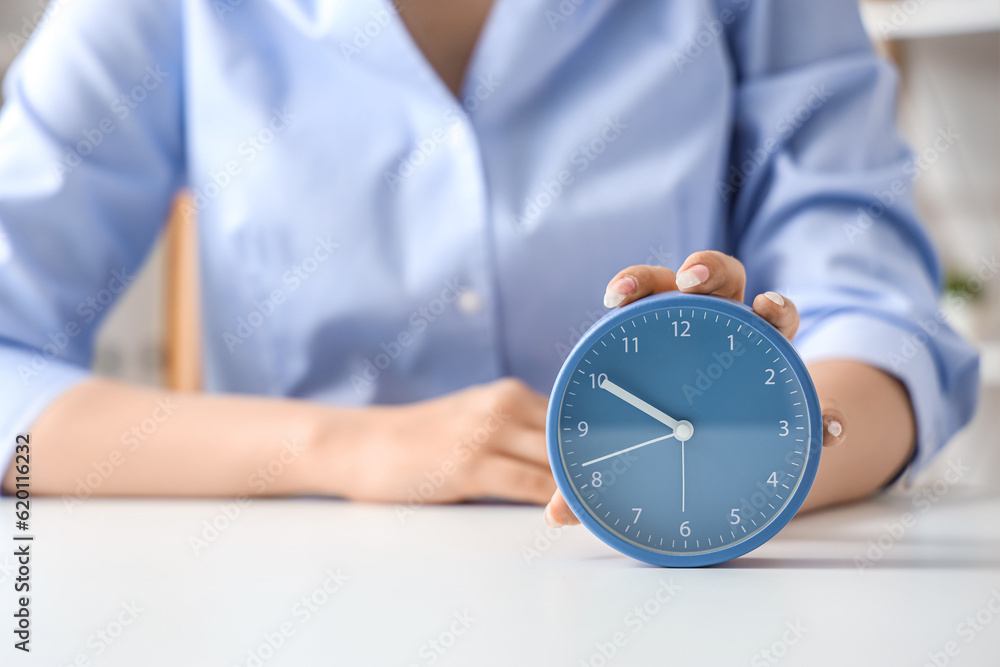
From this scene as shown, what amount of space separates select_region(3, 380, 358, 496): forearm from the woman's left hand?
0.99ft

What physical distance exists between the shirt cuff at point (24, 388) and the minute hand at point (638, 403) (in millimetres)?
531

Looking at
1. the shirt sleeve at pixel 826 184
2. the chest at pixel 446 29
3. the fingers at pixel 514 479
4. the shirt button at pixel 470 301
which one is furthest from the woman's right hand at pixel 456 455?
the chest at pixel 446 29

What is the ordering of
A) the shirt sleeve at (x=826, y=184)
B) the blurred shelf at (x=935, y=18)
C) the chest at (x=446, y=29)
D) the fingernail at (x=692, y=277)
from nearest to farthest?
the fingernail at (x=692, y=277) → the shirt sleeve at (x=826, y=184) → the chest at (x=446, y=29) → the blurred shelf at (x=935, y=18)

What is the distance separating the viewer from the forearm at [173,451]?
0.71 m

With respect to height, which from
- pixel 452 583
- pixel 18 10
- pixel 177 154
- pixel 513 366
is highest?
pixel 18 10

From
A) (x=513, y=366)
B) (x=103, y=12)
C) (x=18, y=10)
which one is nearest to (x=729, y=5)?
(x=513, y=366)

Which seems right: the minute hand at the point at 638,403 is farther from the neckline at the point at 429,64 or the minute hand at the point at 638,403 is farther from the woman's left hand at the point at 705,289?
the neckline at the point at 429,64

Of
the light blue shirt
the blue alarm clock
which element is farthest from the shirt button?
the blue alarm clock

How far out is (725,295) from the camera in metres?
0.50

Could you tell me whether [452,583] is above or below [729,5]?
below

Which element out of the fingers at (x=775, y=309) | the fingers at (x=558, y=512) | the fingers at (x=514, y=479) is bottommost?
the fingers at (x=514, y=479)

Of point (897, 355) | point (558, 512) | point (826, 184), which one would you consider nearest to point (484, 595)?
point (558, 512)

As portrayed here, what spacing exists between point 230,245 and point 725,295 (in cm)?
60

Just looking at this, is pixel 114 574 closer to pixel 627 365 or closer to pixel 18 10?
pixel 627 365
